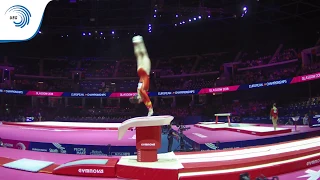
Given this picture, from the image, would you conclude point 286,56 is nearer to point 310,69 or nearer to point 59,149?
point 310,69

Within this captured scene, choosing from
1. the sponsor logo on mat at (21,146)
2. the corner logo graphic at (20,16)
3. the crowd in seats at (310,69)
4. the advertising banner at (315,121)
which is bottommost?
the advertising banner at (315,121)

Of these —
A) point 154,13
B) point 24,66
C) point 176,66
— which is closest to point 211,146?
point 154,13

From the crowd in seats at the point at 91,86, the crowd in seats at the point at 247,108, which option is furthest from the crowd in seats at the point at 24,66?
the crowd in seats at the point at 247,108

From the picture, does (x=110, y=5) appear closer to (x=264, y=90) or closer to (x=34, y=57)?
(x=34, y=57)

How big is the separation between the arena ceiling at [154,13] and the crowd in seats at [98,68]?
8.39 m

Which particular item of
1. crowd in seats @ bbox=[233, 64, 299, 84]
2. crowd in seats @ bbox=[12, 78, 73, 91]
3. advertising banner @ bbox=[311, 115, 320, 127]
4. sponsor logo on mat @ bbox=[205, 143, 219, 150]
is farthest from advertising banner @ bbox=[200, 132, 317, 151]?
crowd in seats @ bbox=[12, 78, 73, 91]

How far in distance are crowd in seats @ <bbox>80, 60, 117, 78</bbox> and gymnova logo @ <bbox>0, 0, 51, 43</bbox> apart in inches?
1294

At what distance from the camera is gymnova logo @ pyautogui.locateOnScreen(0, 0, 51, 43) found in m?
2.31

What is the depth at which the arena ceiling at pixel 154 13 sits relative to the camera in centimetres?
2088

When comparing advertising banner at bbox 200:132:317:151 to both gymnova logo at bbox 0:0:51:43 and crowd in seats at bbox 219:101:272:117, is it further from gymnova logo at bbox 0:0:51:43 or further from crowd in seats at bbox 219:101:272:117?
crowd in seats at bbox 219:101:272:117

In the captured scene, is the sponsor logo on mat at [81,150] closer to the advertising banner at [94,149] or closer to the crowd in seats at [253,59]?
the advertising banner at [94,149]

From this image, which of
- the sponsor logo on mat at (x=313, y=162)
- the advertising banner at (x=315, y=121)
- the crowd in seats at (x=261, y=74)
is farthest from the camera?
the crowd in seats at (x=261, y=74)

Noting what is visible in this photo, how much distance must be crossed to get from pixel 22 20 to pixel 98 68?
34594 mm

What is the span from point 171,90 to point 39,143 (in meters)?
22.5
